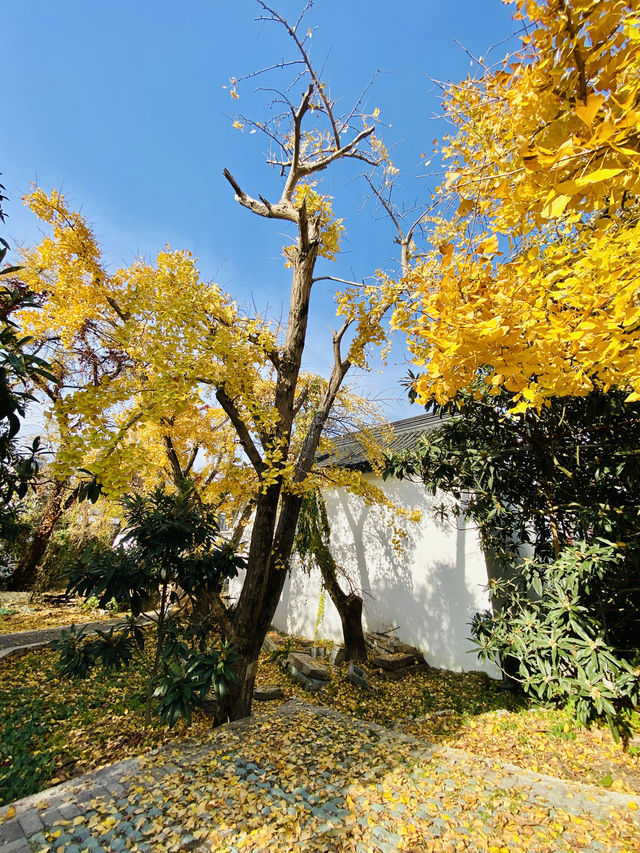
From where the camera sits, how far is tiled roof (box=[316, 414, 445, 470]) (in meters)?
6.75

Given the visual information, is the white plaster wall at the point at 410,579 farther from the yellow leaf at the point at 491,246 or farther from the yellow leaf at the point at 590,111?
the yellow leaf at the point at 590,111

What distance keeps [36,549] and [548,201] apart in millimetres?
10832

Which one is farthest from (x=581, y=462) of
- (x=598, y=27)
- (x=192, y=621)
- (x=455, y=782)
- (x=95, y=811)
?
(x=95, y=811)

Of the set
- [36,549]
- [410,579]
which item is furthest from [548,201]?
[36,549]

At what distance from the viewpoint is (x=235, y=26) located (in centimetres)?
291

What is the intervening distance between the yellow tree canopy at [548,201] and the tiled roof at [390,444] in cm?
412

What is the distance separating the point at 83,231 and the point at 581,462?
594 centimetres

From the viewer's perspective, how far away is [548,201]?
83 centimetres

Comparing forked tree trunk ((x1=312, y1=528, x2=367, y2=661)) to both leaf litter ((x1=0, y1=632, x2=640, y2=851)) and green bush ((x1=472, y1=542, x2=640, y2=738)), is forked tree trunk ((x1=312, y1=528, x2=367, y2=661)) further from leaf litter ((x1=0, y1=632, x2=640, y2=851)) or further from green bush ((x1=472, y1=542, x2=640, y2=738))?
green bush ((x1=472, y1=542, x2=640, y2=738))

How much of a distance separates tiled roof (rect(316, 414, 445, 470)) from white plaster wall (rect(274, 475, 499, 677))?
1.79 ft

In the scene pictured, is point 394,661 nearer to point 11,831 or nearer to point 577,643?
point 577,643

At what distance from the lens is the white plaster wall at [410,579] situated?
5.11 meters

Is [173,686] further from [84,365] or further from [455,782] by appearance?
[84,365]

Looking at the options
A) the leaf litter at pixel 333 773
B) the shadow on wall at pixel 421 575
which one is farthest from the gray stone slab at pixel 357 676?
the shadow on wall at pixel 421 575
